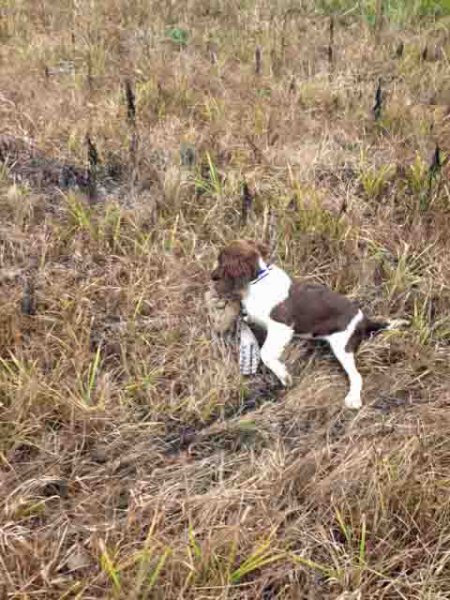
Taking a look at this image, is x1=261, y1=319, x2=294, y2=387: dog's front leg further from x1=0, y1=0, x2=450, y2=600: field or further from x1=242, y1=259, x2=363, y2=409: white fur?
x1=0, y1=0, x2=450, y2=600: field

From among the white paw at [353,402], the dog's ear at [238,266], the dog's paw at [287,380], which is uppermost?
the dog's ear at [238,266]

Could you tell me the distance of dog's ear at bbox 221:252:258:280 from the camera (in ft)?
9.86

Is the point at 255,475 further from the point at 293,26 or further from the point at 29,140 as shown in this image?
the point at 293,26

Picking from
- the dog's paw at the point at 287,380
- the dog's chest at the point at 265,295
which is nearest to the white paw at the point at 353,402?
the dog's paw at the point at 287,380

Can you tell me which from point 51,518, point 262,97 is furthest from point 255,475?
point 262,97

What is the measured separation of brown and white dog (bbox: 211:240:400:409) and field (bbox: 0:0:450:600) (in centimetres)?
13

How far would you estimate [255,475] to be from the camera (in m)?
2.49

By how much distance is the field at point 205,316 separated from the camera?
2.21 metres

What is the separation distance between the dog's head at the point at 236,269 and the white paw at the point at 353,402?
75 cm

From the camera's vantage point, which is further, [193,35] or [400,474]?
[193,35]

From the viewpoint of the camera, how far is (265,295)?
3068 millimetres

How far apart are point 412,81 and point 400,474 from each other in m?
4.17

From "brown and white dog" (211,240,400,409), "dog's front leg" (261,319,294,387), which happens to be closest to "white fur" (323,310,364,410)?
"brown and white dog" (211,240,400,409)

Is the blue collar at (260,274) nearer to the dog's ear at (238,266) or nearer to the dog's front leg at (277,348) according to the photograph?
the dog's ear at (238,266)
